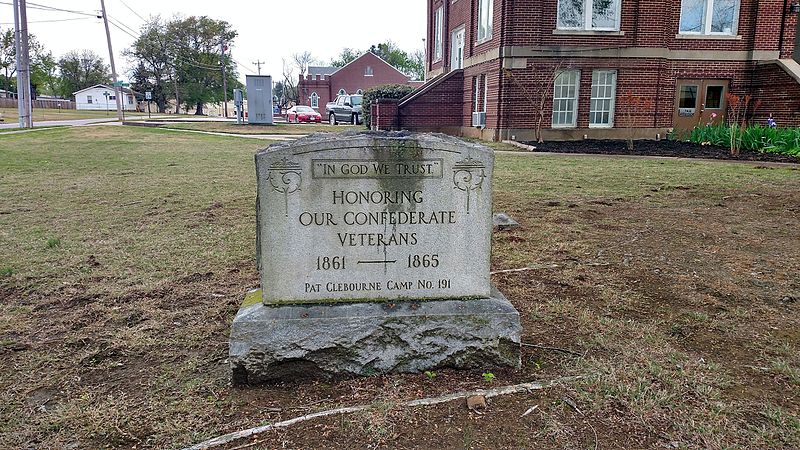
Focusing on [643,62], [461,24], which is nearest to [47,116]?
[461,24]

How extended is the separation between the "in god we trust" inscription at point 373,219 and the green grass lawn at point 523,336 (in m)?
0.52

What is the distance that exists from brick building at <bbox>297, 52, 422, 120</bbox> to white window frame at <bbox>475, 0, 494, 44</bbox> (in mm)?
45890

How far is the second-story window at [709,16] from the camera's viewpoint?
18.4m

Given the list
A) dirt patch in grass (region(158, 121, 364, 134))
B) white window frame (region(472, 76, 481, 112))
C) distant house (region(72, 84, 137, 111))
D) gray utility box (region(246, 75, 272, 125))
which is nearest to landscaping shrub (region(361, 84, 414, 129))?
dirt patch in grass (region(158, 121, 364, 134))

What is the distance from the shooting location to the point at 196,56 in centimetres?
7581

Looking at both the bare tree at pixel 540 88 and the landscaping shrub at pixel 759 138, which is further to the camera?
the bare tree at pixel 540 88

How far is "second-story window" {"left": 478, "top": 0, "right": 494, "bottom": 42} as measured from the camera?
19.9 m

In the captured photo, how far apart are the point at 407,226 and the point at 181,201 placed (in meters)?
6.03

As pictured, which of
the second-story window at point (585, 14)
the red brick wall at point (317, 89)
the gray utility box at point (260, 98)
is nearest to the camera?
the second-story window at point (585, 14)

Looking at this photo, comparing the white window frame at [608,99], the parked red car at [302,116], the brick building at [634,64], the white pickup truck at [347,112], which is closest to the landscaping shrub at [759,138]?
the brick building at [634,64]

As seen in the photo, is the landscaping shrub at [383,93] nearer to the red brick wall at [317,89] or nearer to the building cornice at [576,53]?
the building cornice at [576,53]

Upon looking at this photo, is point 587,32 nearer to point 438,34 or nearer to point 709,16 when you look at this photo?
point 709,16

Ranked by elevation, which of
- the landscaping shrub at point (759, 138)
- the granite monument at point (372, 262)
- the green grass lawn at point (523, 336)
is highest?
the landscaping shrub at point (759, 138)

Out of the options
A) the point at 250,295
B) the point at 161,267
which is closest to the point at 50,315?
the point at 161,267
